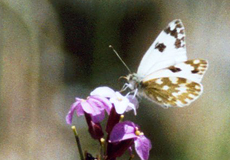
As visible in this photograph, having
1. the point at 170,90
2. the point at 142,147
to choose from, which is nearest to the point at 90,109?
the point at 142,147

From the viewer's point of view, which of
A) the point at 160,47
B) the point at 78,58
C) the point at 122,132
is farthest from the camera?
the point at 78,58

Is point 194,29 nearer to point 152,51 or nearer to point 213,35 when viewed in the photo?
point 213,35

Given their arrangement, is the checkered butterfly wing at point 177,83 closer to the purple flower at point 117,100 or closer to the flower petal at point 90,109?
the purple flower at point 117,100

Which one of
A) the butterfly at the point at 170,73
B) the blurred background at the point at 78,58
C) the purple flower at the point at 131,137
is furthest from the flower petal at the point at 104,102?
the blurred background at the point at 78,58

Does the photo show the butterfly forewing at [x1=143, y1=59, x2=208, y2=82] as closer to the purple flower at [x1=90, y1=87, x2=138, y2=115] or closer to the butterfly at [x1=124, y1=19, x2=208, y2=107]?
the butterfly at [x1=124, y1=19, x2=208, y2=107]

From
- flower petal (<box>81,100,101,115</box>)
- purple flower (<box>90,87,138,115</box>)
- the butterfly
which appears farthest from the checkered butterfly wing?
flower petal (<box>81,100,101,115</box>)

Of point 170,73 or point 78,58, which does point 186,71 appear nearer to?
point 170,73
